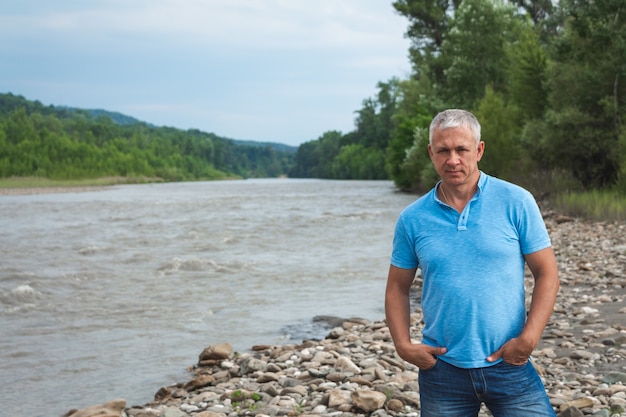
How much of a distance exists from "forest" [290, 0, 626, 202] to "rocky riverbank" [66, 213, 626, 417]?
17338mm

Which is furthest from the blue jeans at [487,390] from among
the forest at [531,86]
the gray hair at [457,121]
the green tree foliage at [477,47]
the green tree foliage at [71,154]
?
the green tree foliage at [71,154]

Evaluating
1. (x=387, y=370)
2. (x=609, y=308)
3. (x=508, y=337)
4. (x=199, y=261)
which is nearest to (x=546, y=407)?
(x=508, y=337)

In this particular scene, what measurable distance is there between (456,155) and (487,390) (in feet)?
3.31

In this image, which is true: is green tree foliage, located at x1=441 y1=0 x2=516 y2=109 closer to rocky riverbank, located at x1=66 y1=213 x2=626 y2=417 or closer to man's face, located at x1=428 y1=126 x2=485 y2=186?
rocky riverbank, located at x1=66 y1=213 x2=626 y2=417

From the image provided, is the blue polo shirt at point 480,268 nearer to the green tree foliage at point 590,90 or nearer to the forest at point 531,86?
the forest at point 531,86

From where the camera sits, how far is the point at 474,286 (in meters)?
3.11

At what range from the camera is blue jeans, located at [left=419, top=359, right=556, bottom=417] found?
3.13 meters

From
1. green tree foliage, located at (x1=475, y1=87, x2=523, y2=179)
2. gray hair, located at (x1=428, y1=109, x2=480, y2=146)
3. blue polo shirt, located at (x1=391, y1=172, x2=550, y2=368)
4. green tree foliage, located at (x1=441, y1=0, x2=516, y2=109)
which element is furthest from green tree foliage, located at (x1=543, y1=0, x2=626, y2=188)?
blue polo shirt, located at (x1=391, y1=172, x2=550, y2=368)

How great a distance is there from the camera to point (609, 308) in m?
10.4

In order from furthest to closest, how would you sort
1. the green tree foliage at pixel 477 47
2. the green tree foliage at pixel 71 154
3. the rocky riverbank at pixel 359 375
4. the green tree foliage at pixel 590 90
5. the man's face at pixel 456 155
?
the green tree foliage at pixel 71 154 → the green tree foliage at pixel 477 47 → the green tree foliage at pixel 590 90 → the rocky riverbank at pixel 359 375 → the man's face at pixel 456 155

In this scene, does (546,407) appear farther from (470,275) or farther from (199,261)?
(199,261)

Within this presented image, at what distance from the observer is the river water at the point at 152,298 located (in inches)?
392

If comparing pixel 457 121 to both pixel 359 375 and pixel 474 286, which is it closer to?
pixel 474 286

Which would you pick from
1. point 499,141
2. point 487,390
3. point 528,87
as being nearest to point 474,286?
point 487,390
